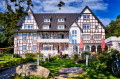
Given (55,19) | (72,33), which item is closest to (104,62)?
(72,33)

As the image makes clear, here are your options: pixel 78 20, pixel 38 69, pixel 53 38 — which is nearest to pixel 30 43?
pixel 53 38

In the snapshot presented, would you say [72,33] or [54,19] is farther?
[54,19]

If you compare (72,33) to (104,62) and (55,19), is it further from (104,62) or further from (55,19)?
(104,62)

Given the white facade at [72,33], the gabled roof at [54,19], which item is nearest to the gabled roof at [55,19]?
the gabled roof at [54,19]

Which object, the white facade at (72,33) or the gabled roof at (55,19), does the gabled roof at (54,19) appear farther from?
the white facade at (72,33)

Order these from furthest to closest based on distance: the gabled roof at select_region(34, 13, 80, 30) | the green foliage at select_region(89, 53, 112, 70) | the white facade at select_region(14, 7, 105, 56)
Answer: the gabled roof at select_region(34, 13, 80, 30) → the white facade at select_region(14, 7, 105, 56) → the green foliage at select_region(89, 53, 112, 70)

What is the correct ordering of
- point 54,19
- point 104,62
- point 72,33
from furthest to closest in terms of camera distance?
point 54,19 < point 72,33 < point 104,62

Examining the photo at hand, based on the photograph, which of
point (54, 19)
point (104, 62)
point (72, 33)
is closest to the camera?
point (104, 62)

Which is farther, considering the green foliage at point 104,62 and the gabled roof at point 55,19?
the gabled roof at point 55,19

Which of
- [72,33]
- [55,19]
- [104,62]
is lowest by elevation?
[104,62]

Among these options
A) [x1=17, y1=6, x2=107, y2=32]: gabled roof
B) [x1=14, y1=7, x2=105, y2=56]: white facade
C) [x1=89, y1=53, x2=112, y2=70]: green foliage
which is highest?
[x1=17, y1=6, x2=107, y2=32]: gabled roof

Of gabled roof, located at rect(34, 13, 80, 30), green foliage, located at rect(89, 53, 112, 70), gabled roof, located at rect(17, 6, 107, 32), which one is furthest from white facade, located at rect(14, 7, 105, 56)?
green foliage, located at rect(89, 53, 112, 70)

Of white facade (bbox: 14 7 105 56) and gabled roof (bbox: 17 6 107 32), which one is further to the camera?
gabled roof (bbox: 17 6 107 32)

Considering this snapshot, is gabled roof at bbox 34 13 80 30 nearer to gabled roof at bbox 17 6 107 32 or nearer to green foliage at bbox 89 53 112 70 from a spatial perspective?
gabled roof at bbox 17 6 107 32
